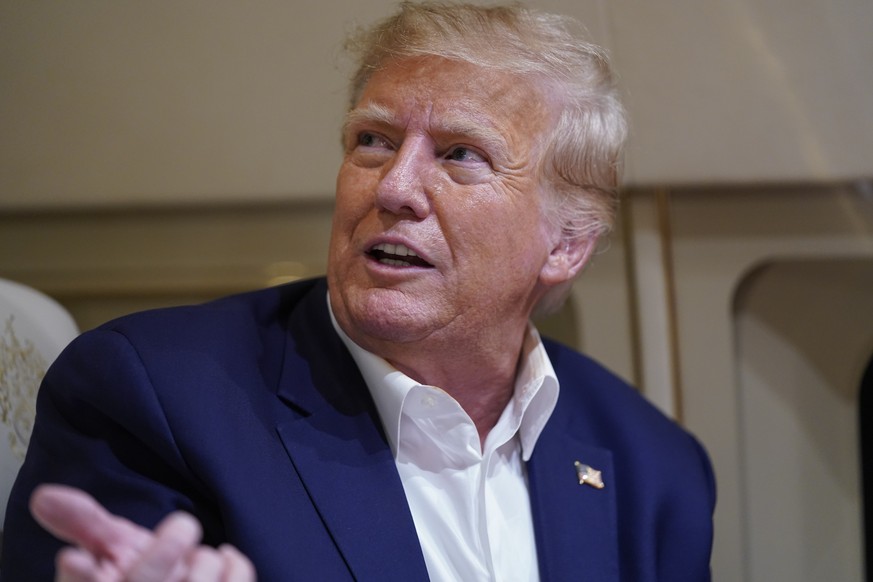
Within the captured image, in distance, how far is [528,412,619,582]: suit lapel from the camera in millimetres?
1440

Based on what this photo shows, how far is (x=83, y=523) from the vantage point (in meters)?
0.85

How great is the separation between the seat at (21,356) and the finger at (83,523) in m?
0.61

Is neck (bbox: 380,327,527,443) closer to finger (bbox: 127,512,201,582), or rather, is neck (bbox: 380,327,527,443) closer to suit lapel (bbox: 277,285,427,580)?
suit lapel (bbox: 277,285,427,580)

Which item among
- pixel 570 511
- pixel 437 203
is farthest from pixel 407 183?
pixel 570 511

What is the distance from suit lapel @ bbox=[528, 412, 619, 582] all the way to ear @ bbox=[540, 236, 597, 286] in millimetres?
253

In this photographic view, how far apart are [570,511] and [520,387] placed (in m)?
0.21

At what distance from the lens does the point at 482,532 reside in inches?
54.7

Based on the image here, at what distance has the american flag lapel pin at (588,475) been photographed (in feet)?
5.12

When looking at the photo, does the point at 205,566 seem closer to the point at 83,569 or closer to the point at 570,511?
the point at 83,569

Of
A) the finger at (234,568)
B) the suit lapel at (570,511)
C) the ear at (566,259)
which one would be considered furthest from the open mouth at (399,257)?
the finger at (234,568)

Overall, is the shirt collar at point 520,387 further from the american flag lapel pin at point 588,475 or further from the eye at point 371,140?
the eye at point 371,140

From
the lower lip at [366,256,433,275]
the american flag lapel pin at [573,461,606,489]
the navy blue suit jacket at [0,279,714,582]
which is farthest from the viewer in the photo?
the american flag lapel pin at [573,461,606,489]

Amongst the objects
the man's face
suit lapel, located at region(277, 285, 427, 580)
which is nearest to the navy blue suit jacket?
suit lapel, located at region(277, 285, 427, 580)

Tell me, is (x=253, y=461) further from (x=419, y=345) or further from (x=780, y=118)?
(x=780, y=118)
